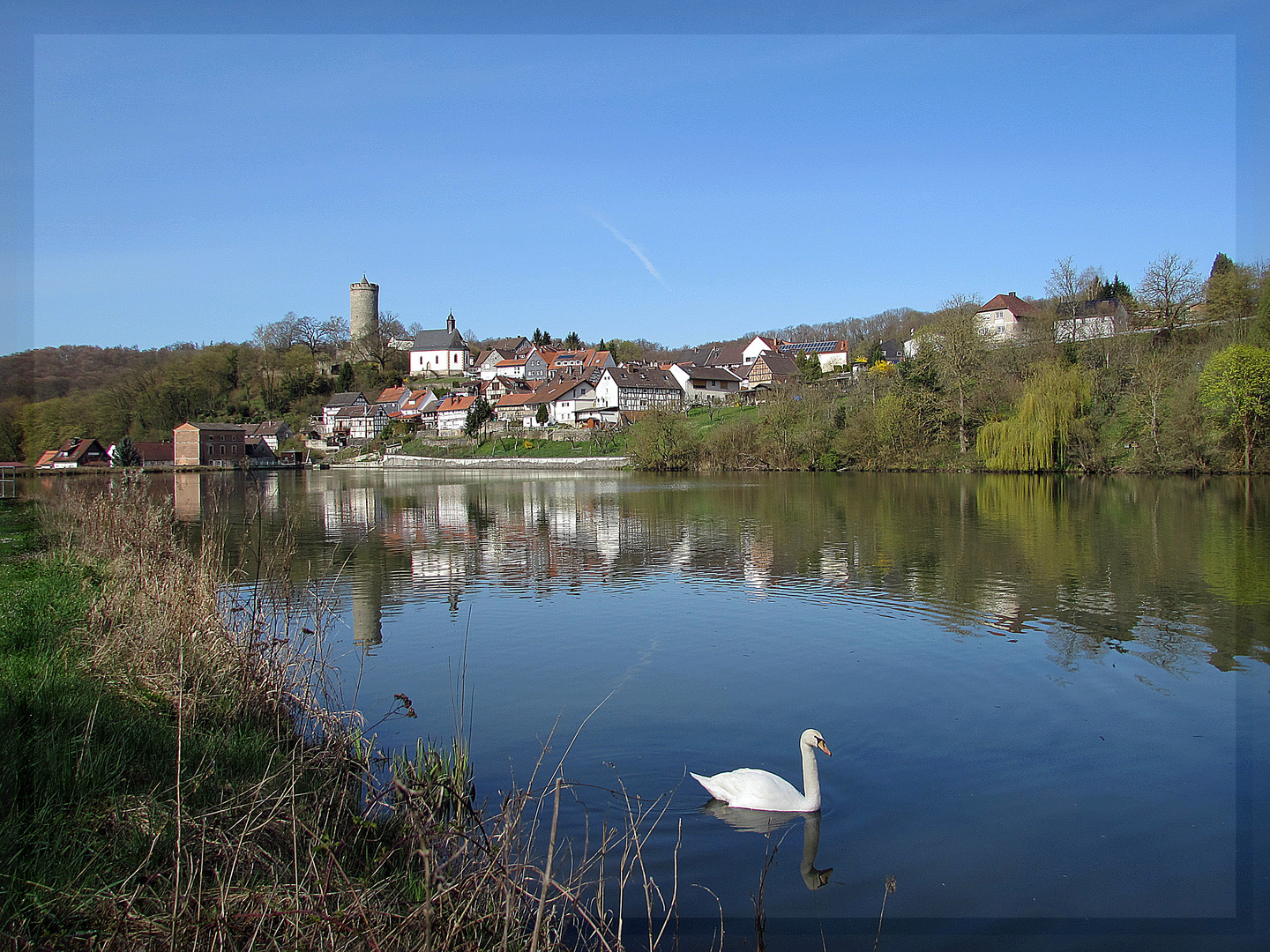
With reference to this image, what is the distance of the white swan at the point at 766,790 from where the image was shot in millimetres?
6516

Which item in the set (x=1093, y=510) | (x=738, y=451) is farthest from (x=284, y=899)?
(x=738, y=451)

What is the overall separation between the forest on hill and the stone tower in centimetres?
6989

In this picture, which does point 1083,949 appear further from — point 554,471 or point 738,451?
point 554,471

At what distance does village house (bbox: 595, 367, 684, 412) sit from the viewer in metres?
102

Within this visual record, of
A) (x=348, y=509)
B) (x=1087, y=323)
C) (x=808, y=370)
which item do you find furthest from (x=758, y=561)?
(x=808, y=370)

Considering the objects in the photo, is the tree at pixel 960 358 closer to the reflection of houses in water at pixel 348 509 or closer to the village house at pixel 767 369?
the reflection of houses in water at pixel 348 509

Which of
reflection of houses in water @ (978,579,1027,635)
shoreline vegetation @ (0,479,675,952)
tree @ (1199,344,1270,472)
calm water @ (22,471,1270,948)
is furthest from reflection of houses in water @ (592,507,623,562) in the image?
tree @ (1199,344,1270,472)

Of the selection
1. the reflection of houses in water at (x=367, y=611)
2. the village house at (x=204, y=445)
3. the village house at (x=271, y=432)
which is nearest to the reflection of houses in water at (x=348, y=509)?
the reflection of houses in water at (x=367, y=611)

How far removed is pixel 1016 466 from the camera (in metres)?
51.2

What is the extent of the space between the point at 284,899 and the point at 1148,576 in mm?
17401

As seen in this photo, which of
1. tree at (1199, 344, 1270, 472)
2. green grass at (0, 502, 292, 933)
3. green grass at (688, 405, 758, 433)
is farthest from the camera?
green grass at (688, 405, 758, 433)

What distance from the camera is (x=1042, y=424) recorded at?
50.0m

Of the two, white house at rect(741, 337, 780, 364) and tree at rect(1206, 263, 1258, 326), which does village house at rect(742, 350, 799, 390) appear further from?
tree at rect(1206, 263, 1258, 326)

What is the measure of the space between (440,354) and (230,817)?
14521 centimetres
